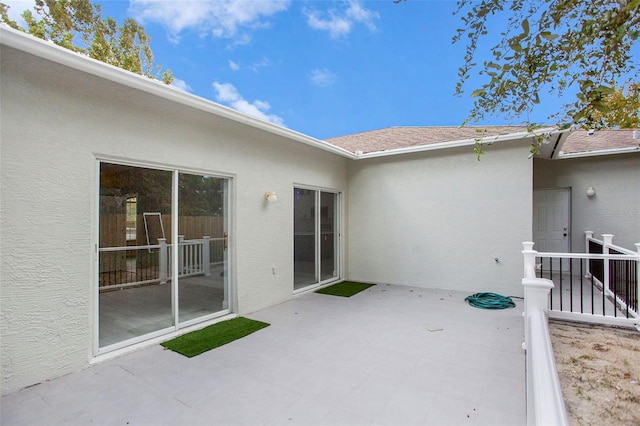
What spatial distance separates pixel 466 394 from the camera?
9.74ft

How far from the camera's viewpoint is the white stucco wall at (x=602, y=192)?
7477mm

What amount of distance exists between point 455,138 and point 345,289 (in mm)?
4808

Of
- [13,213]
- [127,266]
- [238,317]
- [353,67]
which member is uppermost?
[353,67]

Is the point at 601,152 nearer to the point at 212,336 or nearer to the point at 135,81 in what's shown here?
the point at 212,336

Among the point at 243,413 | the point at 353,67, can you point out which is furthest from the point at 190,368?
the point at 353,67

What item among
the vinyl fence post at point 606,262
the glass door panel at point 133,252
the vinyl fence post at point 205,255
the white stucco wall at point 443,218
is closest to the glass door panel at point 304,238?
the white stucco wall at point 443,218

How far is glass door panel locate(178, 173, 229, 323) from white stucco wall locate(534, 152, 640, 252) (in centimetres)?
833

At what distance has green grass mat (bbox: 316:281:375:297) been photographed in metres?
7.05

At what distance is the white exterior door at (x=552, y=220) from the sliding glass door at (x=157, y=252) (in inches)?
313

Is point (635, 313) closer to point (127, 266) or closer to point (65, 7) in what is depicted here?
point (127, 266)

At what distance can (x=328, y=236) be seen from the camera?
7949mm

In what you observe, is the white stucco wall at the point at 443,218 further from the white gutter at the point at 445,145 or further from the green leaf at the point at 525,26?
the green leaf at the point at 525,26

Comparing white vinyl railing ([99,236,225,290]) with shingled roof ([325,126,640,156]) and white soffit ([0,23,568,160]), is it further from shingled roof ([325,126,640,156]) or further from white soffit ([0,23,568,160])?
shingled roof ([325,126,640,156])

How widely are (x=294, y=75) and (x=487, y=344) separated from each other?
565 inches
